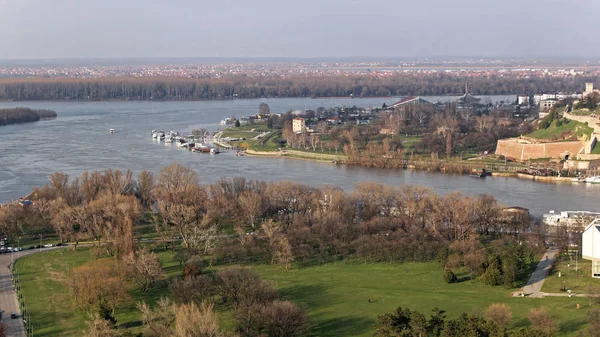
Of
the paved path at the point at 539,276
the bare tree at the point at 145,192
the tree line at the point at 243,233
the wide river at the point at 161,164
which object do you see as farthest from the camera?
the wide river at the point at 161,164

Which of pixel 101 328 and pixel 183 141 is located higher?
pixel 183 141

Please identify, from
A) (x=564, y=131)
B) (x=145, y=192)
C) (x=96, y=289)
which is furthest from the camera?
(x=564, y=131)

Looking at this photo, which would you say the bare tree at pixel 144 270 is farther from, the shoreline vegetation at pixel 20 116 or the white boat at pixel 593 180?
the shoreline vegetation at pixel 20 116

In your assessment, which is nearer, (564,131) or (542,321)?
(542,321)

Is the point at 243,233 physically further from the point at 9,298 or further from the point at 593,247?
the point at 593,247

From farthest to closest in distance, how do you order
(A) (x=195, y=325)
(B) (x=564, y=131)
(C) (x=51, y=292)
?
1. (B) (x=564, y=131)
2. (C) (x=51, y=292)
3. (A) (x=195, y=325)

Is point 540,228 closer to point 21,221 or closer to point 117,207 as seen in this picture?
point 117,207

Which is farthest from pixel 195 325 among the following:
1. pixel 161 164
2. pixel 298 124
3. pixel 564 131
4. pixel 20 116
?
pixel 20 116

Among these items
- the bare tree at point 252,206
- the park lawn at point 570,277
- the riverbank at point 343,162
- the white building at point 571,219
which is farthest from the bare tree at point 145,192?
the riverbank at point 343,162
